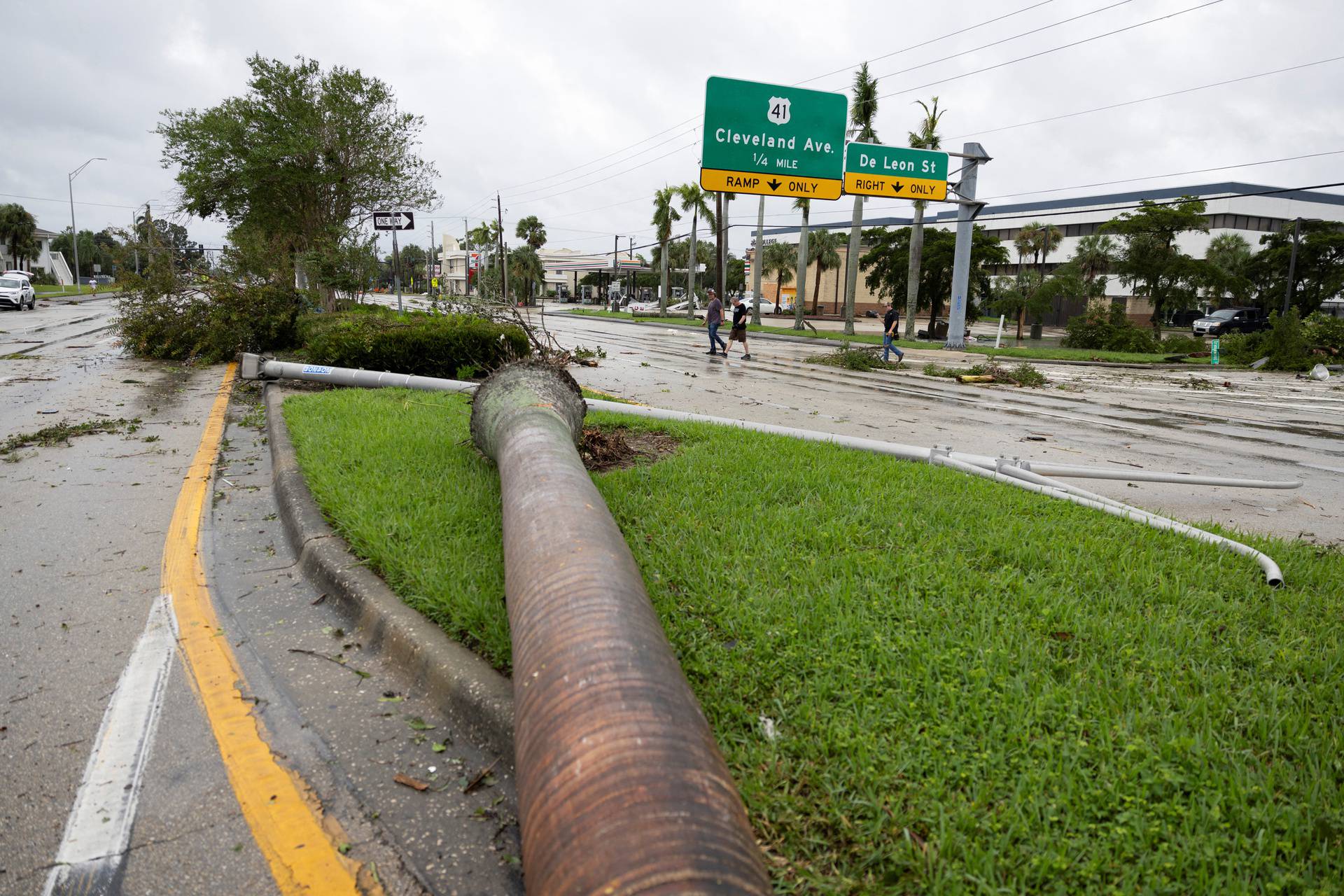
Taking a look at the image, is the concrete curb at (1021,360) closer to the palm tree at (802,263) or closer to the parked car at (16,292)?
the palm tree at (802,263)

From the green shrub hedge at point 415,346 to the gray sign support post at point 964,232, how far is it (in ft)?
52.8

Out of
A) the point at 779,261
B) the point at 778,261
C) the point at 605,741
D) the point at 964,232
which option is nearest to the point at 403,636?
the point at 605,741

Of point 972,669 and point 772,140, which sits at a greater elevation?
point 772,140

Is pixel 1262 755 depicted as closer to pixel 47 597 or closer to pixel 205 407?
pixel 47 597

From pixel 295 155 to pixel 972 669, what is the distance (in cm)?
2642

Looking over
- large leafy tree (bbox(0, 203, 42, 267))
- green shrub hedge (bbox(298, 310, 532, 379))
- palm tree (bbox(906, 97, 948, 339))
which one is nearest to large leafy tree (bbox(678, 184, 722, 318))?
palm tree (bbox(906, 97, 948, 339))

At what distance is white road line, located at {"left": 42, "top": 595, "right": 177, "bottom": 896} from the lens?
2.17 m

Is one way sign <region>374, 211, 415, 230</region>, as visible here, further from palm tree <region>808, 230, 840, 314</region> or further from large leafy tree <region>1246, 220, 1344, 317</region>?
palm tree <region>808, 230, 840, 314</region>

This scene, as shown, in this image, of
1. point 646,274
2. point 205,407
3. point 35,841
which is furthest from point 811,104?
point 646,274

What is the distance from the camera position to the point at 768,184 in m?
18.6

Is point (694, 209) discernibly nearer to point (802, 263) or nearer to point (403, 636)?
point (802, 263)

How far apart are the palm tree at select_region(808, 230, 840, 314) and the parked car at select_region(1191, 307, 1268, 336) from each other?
110ft

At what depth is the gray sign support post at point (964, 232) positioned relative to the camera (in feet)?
75.0

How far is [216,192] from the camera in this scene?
2525 cm
